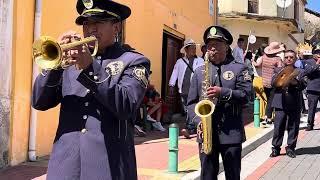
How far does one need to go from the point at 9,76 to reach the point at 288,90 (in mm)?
4770

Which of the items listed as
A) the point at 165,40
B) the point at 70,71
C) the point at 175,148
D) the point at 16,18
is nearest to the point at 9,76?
the point at 16,18

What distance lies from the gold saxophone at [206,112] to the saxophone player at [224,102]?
0.07 m

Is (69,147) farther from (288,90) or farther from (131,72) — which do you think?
(288,90)

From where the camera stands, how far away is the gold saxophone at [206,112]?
494cm

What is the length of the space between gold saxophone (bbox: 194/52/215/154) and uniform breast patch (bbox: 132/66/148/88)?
76.5 inches

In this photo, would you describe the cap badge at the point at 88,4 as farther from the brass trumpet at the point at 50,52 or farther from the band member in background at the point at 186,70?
the band member in background at the point at 186,70

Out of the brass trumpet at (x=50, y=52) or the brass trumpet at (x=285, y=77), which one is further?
the brass trumpet at (x=285, y=77)

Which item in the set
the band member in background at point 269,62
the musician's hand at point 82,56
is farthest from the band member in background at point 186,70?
the musician's hand at point 82,56

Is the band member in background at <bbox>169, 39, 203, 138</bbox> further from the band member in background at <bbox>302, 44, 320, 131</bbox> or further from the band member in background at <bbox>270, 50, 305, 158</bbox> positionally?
the band member in background at <bbox>302, 44, 320, 131</bbox>

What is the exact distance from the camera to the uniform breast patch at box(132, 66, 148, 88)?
3.00 metres

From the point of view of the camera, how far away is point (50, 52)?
274 centimetres

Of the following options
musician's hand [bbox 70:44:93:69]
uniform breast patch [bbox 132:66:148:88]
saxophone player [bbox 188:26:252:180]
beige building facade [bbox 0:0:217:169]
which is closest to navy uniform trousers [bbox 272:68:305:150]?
beige building facade [bbox 0:0:217:169]

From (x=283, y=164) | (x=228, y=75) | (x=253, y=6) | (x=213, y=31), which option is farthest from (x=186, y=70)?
(x=253, y=6)

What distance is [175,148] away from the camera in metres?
7.17
